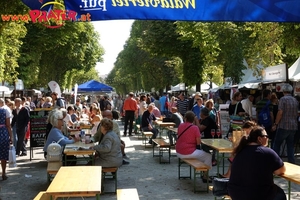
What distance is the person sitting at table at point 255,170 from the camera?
4.84m

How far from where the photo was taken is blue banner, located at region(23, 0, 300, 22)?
4574mm

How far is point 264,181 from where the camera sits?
4.87 m

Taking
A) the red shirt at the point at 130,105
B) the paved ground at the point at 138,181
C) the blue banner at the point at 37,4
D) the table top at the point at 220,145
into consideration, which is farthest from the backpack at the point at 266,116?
the red shirt at the point at 130,105

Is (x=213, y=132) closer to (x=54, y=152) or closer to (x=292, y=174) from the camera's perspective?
(x=54, y=152)

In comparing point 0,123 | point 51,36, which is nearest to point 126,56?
point 51,36

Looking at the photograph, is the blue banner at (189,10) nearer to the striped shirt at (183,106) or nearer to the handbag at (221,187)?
the handbag at (221,187)

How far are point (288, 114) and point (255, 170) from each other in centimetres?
590

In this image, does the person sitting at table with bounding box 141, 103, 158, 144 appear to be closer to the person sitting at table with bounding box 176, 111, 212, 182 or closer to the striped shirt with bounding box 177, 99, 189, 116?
the striped shirt with bounding box 177, 99, 189, 116

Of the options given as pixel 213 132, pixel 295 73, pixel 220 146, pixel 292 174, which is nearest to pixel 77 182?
pixel 292 174

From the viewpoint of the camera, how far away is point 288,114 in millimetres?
10328

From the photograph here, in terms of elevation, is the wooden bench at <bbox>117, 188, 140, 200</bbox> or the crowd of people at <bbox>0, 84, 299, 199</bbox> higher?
the crowd of people at <bbox>0, 84, 299, 199</bbox>

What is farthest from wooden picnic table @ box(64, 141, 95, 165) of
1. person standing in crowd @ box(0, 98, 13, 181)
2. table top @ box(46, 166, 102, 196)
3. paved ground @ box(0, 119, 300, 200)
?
table top @ box(46, 166, 102, 196)

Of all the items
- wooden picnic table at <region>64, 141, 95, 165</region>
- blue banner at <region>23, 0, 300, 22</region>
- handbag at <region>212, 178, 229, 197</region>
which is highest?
blue banner at <region>23, 0, 300, 22</region>

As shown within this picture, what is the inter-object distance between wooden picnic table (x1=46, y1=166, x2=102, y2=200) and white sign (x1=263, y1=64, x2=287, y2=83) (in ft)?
40.7
